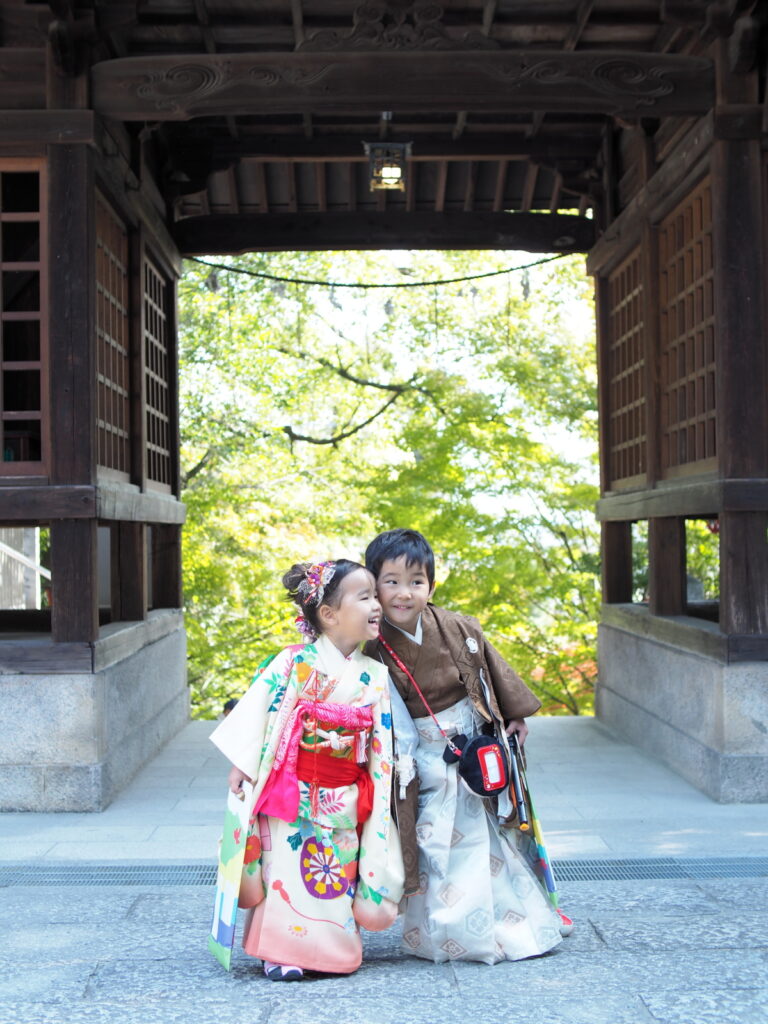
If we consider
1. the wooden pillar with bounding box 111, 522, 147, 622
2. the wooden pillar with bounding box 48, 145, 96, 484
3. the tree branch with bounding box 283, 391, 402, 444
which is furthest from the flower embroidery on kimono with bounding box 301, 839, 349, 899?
the tree branch with bounding box 283, 391, 402, 444

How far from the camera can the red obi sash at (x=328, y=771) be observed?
3346 mm

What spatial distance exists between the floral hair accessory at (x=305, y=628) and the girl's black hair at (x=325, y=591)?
0.04 feet

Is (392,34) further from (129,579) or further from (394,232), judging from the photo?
(129,579)

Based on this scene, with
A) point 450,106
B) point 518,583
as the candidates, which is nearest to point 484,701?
point 450,106

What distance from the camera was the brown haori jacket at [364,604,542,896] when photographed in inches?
138

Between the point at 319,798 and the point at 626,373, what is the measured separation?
5.62 meters

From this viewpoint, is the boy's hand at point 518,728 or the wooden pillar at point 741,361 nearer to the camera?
the boy's hand at point 518,728

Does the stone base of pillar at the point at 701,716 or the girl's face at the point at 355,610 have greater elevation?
the girl's face at the point at 355,610

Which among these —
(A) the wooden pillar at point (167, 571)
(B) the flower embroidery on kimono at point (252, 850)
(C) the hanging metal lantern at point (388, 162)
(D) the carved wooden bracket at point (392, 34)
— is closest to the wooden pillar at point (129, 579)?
(A) the wooden pillar at point (167, 571)

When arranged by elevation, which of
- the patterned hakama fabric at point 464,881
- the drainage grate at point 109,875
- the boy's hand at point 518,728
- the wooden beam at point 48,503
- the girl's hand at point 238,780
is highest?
the wooden beam at point 48,503

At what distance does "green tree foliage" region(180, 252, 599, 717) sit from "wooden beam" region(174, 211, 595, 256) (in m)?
4.93

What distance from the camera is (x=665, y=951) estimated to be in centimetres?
347

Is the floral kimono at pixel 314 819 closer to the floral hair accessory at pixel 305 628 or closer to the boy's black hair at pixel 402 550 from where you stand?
the floral hair accessory at pixel 305 628

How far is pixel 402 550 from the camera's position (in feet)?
11.3
